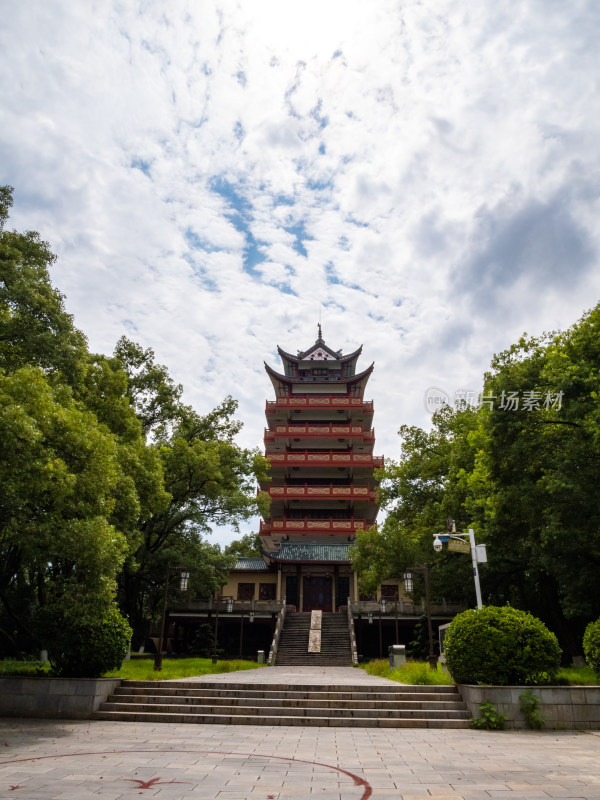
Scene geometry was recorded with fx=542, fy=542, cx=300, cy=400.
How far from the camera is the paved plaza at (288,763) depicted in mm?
A: 5512

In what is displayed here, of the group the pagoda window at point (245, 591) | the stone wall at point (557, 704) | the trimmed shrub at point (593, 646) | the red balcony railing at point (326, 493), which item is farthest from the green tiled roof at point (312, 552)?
the stone wall at point (557, 704)

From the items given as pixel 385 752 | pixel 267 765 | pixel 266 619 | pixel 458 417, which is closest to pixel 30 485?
pixel 267 765

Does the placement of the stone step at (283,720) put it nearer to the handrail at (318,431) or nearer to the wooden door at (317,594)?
the wooden door at (317,594)

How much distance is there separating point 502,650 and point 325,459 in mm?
29001

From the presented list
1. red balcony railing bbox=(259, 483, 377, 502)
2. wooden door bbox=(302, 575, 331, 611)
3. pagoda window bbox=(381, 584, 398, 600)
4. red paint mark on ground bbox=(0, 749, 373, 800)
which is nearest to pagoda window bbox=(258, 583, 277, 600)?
wooden door bbox=(302, 575, 331, 611)

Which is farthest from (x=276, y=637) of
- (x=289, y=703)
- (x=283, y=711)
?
(x=283, y=711)

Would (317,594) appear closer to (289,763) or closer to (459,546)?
(459,546)

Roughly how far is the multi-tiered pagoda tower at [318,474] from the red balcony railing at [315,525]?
68mm

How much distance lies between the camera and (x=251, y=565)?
1420 inches

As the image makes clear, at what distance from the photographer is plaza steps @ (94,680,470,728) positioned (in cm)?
1035

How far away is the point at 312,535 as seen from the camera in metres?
37.2

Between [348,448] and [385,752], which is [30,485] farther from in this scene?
[348,448]

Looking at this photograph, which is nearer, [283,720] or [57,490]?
[57,490]

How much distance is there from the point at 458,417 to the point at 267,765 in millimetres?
20621
